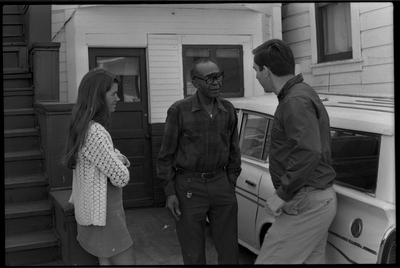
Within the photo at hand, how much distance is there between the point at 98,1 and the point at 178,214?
64.9 inches

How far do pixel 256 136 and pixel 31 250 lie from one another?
7.75 ft

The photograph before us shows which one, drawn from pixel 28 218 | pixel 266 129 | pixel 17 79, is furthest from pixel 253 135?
pixel 17 79

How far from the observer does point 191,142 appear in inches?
142

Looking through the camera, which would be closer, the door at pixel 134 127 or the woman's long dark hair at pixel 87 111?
the woman's long dark hair at pixel 87 111

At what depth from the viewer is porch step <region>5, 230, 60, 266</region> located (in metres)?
4.34

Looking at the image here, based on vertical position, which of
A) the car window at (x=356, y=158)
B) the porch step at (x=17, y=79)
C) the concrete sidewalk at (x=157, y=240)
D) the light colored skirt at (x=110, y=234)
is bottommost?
the concrete sidewalk at (x=157, y=240)

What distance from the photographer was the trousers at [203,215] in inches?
141

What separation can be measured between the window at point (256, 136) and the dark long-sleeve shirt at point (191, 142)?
768mm

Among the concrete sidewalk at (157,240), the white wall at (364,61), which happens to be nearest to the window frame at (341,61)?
the white wall at (364,61)

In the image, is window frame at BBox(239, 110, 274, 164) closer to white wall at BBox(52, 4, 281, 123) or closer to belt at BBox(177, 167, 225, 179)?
belt at BBox(177, 167, 225, 179)

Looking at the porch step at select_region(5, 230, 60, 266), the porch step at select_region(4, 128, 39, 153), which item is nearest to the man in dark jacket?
the porch step at select_region(5, 230, 60, 266)

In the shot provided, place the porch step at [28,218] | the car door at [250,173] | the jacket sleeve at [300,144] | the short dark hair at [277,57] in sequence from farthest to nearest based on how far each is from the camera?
the porch step at [28,218] < the car door at [250,173] < the short dark hair at [277,57] < the jacket sleeve at [300,144]

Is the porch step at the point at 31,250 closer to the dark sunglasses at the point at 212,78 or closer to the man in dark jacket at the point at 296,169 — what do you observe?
the dark sunglasses at the point at 212,78

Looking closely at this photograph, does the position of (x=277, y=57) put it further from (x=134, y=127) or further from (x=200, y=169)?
(x=134, y=127)
